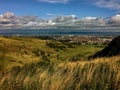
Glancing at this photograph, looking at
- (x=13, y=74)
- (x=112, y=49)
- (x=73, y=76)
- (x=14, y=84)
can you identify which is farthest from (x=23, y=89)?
(x=112, y=49)

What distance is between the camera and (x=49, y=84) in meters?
8.81

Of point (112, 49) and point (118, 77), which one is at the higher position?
point (118, 77)

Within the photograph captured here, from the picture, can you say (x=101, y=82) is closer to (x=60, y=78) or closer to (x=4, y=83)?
(x=60, y=78)

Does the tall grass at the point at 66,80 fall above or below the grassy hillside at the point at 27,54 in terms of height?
above

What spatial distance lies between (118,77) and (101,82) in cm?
67

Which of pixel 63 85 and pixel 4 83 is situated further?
pixel 4 83

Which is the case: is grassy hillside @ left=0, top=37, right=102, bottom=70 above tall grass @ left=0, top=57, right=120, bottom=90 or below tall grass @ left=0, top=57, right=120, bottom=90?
below

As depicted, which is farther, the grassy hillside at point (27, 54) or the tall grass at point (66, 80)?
Answer: the grassy hillside at point (27, 54)

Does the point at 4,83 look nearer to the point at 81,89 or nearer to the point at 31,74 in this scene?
the point at 31,74

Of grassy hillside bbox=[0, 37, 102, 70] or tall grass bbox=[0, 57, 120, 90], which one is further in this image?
grassy hillside bbox=[0, 37, 102, 70]

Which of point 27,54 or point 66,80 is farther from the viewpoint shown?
point 27,54

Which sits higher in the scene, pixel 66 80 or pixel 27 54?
pixel 66 80

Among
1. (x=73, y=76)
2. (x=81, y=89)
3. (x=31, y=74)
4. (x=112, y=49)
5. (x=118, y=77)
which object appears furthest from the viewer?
(x=112, y=49)

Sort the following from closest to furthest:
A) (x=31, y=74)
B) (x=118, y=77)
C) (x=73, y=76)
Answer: (x=118, y=77) → (x=73, y=76) → (x=31, y=74)
